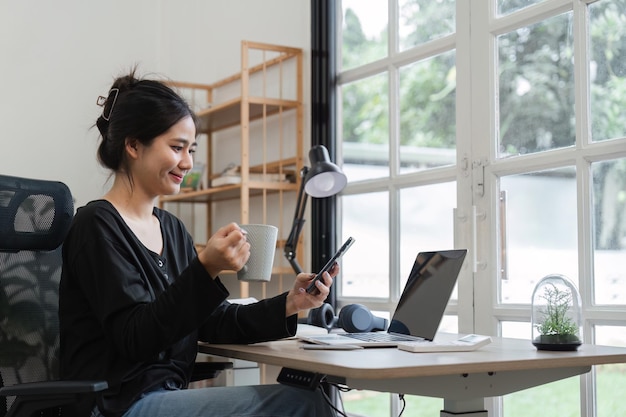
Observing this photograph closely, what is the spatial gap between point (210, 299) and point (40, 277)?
24.4 inches

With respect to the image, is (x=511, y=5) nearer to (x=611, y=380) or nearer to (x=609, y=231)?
(x=609, y=231)

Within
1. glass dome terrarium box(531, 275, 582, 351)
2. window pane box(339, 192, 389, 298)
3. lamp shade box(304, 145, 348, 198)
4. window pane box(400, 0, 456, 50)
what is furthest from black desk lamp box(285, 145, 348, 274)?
glass dome terrarium box(531, 275, 582, 351)

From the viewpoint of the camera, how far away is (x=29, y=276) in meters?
2.02

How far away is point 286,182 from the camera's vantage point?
143 inches

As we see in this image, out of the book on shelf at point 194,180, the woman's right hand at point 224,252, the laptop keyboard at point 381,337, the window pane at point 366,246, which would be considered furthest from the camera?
the book on shelf at point 194,180

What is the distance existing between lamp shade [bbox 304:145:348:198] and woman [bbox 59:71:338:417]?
27.5 inches

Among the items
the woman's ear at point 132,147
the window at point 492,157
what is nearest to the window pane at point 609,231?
the window at point 492,157

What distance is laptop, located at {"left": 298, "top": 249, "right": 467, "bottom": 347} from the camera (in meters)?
1.81

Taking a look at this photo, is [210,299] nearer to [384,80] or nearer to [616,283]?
[616,283]

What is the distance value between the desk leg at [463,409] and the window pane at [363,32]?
1927mm

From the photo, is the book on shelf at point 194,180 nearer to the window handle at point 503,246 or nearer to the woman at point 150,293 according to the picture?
the window handle at point 503,246

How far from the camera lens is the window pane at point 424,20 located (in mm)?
3008

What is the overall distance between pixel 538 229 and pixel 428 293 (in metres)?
0.86

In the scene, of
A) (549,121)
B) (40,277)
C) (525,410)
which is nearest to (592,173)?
(549,121)
